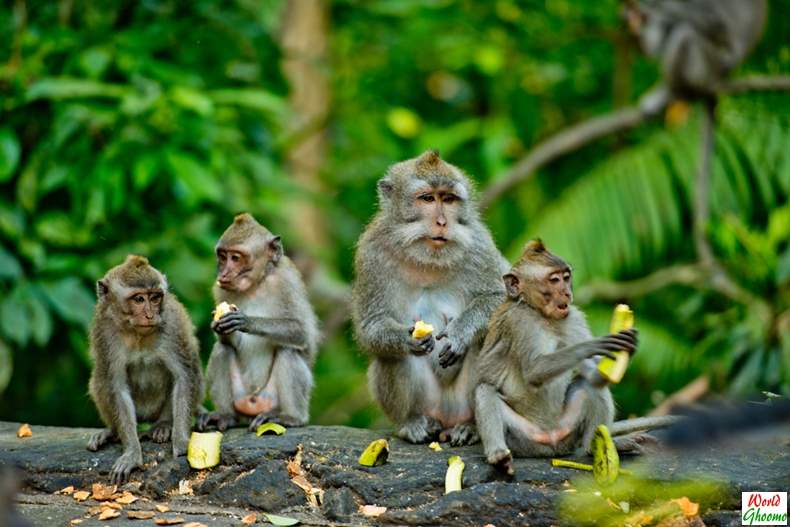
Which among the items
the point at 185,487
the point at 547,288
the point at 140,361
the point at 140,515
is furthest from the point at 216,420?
the point at 547,288

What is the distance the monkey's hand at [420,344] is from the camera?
21.0 feet

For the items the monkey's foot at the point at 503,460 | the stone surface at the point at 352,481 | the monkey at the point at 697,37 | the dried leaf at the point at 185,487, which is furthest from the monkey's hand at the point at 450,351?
the monkey at the point at 697,37

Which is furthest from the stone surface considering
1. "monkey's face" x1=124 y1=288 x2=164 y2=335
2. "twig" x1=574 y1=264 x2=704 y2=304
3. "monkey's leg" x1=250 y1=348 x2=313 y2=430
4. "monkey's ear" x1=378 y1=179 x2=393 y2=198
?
"twig" x1=574 y1=264 x2=704 y2=304

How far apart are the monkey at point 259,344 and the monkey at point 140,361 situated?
0.24 metres

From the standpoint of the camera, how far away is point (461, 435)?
6391 mm

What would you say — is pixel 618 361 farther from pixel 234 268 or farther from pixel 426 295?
pixel 234 268

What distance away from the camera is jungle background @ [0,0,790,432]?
848 centimetres

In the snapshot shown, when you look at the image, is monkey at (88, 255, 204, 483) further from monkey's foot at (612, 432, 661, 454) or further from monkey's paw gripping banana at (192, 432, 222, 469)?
monkey's foot at (612, 432, 661, 454)

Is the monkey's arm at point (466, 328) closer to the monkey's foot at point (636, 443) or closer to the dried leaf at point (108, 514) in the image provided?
the monkey's foot at point (636, 443)

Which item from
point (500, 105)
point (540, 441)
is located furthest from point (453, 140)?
point (540, 441)

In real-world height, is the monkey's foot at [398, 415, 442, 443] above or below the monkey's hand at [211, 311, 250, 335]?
below

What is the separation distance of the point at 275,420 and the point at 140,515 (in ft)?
4.18

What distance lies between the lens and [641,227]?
1230cm

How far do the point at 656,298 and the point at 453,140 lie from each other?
3513 mm
